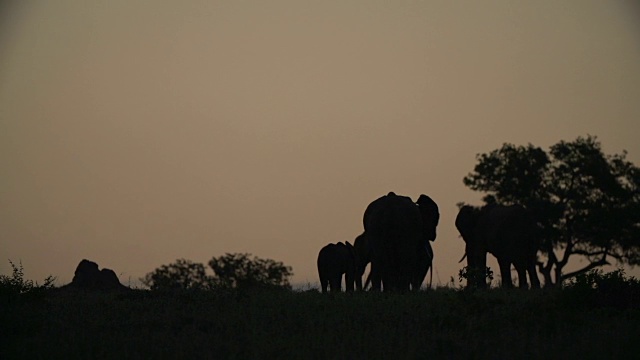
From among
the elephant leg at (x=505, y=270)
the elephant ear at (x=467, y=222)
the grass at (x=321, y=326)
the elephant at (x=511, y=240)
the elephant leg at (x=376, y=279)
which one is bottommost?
the grass at (x=321, y=326)

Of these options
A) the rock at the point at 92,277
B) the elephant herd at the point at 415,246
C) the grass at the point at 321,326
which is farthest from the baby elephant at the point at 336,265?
the grass at the point at 321,326

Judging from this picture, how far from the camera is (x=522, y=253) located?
27.4 meters

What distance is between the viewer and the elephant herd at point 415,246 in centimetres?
2312

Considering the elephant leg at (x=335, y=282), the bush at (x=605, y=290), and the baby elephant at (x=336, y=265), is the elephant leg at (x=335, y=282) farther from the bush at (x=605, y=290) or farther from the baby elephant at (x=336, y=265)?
the bush at (x=605, y=290)

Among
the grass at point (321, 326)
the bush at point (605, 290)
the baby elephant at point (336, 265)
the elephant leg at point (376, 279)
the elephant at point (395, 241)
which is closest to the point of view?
the grass at point (321, 326)

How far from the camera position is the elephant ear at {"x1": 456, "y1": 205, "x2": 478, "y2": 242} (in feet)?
101

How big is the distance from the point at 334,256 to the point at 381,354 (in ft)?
71.7

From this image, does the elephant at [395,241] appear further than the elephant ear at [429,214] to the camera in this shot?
No

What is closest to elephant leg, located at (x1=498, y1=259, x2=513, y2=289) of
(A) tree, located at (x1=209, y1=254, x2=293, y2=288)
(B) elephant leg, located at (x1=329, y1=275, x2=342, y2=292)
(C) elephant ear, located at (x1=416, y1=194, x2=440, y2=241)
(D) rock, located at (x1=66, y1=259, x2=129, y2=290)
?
(C) elephant ear, located at (x1=416, y1=194, x2=440, y2=241)

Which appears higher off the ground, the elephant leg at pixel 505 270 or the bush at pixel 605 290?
the elephant leg at pixel 505 270

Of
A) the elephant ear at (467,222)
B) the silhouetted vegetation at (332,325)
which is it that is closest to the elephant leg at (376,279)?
the silhouetted vegetation at (332,325)

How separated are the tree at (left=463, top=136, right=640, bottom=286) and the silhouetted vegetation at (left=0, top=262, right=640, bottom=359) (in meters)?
27.6

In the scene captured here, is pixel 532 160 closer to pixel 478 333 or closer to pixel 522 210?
pixel 522 210

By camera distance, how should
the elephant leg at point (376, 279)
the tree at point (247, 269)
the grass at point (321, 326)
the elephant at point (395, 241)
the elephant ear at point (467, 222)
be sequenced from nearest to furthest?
1. the grass at point (321, 326)
2. the elephant at point (395, 241)
3. the elephant leg at point (376, 279)
4. the elephant ear at point (467, 222)
5. the tree at point (247, 269)
